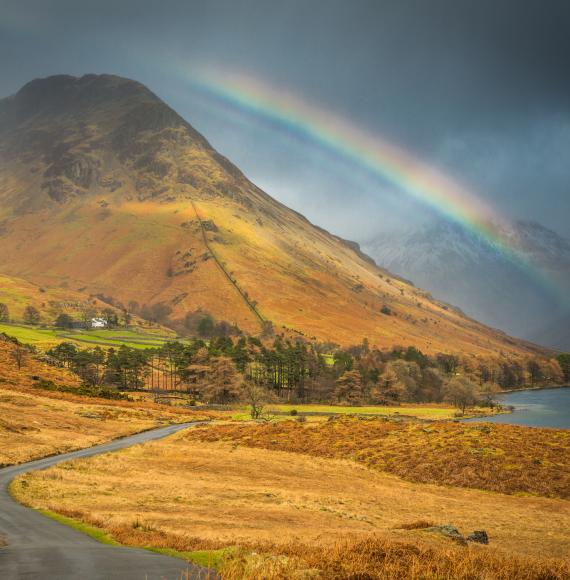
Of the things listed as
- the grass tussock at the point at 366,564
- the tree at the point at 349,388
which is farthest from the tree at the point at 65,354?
the grass tussock at the point at 366,564

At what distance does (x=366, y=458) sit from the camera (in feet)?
212

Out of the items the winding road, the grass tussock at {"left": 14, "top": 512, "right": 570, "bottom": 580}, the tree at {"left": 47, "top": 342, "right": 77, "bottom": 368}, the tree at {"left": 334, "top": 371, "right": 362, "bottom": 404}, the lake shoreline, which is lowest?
the lake shoreline

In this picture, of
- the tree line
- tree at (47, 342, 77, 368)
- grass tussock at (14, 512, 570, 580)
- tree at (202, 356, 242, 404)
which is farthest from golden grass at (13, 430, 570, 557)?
tree at (47, 342, 77, 368)

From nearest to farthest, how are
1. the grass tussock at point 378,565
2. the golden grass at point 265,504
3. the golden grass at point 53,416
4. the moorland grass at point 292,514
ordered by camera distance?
the grass tussock at point 378,565 → the moorland grass at point 292,514 → the golden grass at point 265,504 → the golden grass at point 53,416

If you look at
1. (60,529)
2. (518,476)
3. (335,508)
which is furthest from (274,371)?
(60,529)

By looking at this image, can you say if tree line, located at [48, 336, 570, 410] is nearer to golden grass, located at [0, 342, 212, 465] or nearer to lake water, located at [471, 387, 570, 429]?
lake water, located at [471, 387, 570, 429]

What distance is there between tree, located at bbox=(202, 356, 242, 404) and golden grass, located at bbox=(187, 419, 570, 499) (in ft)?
208

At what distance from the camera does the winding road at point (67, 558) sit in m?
17.1

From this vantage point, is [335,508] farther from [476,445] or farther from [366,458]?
[476,445]

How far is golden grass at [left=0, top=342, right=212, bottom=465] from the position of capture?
64.2m

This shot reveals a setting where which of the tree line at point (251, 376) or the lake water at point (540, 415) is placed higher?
the tree line at point (251, 376)

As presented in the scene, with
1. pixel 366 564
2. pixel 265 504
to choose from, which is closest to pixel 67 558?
pixel 366 564

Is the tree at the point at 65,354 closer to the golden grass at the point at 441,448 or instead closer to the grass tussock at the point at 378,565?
the golden grass at the point at 441,448

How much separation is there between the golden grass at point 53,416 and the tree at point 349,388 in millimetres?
63110
